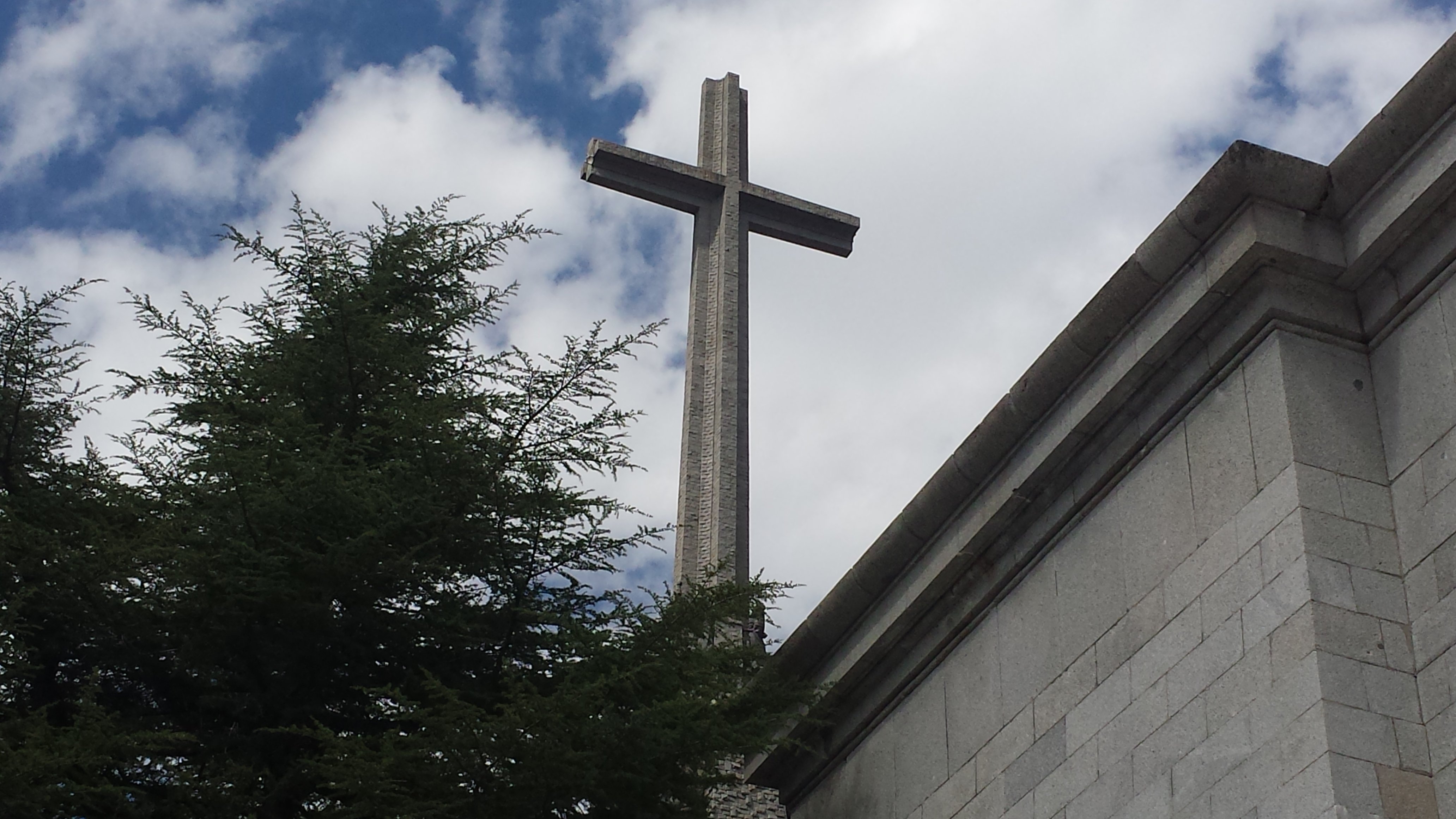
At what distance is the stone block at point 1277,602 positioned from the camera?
21.2ft

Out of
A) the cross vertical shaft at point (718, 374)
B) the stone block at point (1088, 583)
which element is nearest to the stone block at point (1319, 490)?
the stone block at point (1088, 583)

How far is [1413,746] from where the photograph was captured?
6172 millimetres

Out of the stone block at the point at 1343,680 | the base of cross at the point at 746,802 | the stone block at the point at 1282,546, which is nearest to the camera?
the stone block at the point at 1343,680

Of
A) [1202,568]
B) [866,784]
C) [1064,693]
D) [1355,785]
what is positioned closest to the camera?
[1355,785]

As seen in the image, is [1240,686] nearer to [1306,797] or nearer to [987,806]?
[1306,797]

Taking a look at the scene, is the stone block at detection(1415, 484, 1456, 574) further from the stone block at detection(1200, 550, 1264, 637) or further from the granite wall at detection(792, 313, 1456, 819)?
the stone block at detection(1200, 550, 1264, 637)

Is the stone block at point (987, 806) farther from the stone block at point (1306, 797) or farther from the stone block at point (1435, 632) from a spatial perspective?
the stone block at point (1435, 632)

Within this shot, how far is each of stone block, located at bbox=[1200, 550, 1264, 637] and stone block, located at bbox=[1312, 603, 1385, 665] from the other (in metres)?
0.33

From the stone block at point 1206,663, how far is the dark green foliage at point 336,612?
2196 millimetres

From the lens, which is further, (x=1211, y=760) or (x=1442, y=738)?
(x=1211, y=760)

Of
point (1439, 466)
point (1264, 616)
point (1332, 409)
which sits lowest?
point (1264, 616)

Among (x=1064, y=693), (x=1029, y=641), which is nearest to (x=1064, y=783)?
(x=1064, y=693)

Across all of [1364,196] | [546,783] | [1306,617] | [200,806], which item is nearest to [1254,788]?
[1306,617]

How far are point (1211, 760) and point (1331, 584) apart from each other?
2.56ft
